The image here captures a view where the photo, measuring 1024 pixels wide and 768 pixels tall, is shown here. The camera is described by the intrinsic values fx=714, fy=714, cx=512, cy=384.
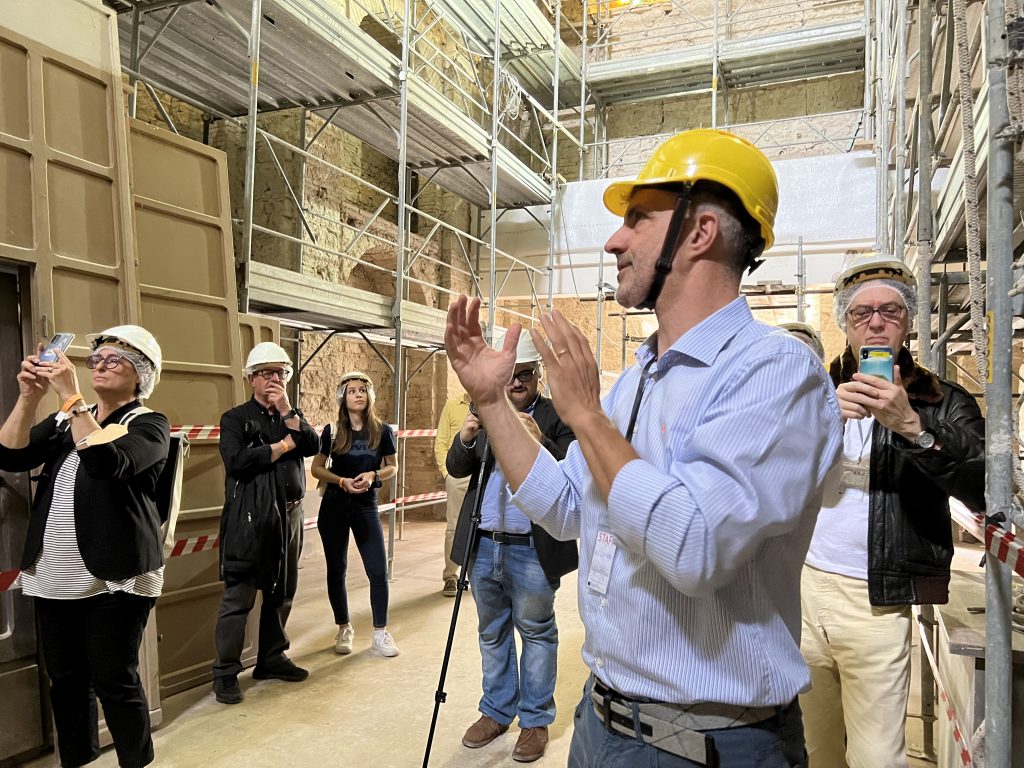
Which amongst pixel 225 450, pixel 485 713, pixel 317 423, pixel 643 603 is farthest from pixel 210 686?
pixel 317 423

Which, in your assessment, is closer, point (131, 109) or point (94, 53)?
point (94, 53)

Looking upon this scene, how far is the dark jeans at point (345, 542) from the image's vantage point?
4.71m

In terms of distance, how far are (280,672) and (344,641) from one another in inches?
21.2

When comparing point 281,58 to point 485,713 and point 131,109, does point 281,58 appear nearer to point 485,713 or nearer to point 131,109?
point 131,109

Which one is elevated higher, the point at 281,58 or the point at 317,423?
the point at 281,58

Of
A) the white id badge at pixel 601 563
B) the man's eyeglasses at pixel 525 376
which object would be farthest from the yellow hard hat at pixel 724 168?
the man's eyeglasses at pixel 525 376

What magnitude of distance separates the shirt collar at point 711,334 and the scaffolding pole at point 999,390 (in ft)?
2.46

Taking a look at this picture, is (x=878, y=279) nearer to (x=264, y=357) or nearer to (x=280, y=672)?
(x=264, y=357)

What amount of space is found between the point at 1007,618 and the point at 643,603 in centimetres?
102

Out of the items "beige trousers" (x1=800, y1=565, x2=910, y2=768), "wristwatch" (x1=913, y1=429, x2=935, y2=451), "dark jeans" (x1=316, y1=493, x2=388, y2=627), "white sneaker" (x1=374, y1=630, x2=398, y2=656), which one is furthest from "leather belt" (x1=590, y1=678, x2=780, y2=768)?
"white sneaker" (x1=374, y1=630, x2=398, y2=656)

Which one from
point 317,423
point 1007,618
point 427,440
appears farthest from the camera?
point 427,440

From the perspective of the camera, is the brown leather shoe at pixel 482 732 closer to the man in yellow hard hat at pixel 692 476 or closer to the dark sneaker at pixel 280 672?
the dark sneaker at pixel 280 672

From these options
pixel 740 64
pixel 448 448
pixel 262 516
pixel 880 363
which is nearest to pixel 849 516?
pixel 880 363

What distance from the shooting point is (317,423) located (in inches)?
360
